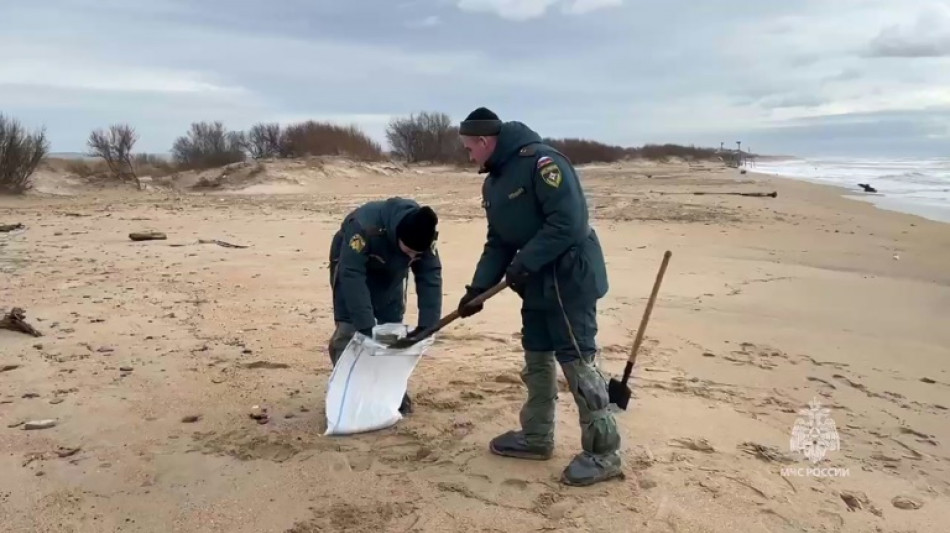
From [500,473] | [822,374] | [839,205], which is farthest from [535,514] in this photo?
[839,205]

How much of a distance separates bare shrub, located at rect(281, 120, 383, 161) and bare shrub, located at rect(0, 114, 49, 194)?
1566 cm

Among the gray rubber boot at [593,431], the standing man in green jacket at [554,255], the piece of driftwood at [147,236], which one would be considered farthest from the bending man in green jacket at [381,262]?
the piece of driftwood at [147,236]

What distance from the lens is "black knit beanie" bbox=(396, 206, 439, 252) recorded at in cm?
369

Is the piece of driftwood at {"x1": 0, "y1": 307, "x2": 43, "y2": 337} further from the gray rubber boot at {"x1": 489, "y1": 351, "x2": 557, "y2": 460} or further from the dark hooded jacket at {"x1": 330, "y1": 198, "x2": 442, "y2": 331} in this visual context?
the gray rubber boot at {"x1": 489, "y1": 351, "x2": 557, "y2": 460}

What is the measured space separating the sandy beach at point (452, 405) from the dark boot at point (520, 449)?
6 cm

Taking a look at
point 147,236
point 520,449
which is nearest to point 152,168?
point 147,236

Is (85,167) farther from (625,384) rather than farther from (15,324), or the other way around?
(625,384)

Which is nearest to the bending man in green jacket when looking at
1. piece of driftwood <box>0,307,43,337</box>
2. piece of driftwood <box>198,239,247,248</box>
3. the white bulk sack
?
the white bulk sack

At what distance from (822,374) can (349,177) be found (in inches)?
1045

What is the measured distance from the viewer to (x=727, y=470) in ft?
11.5

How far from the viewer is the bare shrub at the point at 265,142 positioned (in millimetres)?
40969

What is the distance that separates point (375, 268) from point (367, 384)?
2.03 ft

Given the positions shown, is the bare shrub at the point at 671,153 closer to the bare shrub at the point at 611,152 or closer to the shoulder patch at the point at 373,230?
the bare shrub at the point at 611,152

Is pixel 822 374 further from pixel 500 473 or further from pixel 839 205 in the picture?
pixel 839 205
